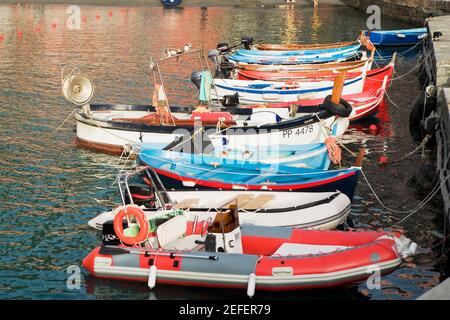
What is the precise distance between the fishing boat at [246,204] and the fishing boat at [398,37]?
121 ft

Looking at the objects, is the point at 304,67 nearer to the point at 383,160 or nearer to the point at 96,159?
the point at 383,160

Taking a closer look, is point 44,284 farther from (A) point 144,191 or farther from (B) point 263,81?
(B) point 263,81

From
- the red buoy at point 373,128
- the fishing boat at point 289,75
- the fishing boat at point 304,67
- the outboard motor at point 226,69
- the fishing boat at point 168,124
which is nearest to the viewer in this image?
the fishing boat at point 168,124

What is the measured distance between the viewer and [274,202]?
875 inches

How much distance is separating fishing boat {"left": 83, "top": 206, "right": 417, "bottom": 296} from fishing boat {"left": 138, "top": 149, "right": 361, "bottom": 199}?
3.76m

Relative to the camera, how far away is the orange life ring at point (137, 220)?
18.6 m

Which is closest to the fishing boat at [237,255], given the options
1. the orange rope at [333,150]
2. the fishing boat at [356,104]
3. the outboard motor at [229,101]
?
the orange rope at [333,150]

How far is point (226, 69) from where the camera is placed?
42250 millimetres

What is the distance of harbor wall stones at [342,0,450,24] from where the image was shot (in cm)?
6544

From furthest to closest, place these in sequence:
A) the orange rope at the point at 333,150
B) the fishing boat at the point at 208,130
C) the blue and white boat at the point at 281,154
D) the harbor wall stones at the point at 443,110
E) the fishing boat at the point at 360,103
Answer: the fishing boat at the point at 360,103 < the fishing boat at the point at 208,130 < the blue and white boat at the point at 281,154 < the orange rope at the point at 333,150 < the harbor wall stones at the point at 443,110

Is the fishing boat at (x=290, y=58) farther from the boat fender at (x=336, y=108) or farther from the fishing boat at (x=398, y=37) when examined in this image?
the boat fender at (x=336, y=108)

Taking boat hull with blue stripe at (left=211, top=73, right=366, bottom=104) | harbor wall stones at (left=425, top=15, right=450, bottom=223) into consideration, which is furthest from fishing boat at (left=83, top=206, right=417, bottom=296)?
boat hull with blue stripe at (left=211, top=73, right=366, bottom=104)
